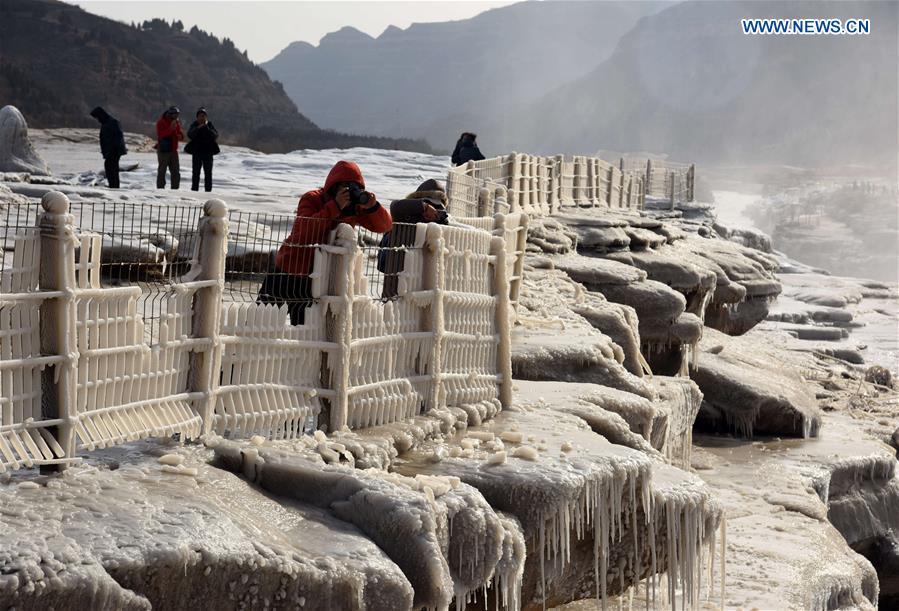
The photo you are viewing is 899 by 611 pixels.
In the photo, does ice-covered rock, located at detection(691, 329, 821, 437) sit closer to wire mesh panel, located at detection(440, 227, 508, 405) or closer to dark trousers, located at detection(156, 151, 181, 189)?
dark trousers, located at detection(156, 151, 181, 189)

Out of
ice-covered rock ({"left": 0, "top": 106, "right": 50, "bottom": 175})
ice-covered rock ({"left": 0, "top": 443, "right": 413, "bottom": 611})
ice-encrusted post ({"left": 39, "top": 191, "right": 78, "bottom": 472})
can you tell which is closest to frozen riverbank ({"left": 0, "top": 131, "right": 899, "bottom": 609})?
ice-covered rock ({"left": 0, "top": 443, "right": 413, "bottom": 611})

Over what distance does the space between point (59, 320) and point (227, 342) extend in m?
1.25

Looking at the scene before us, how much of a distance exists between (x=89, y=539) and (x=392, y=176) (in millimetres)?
22501

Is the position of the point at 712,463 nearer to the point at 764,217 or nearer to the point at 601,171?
the point at 601,171

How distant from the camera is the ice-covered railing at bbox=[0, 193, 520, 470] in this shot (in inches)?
215

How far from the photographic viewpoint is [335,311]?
23.7ft

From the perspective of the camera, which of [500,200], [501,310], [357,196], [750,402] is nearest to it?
[357,196]

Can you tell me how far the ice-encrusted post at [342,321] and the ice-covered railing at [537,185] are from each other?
7.60 meters

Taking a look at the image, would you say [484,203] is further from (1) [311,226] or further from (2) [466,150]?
(1) [311,226]

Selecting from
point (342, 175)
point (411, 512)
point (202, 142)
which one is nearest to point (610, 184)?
point (202, 142)

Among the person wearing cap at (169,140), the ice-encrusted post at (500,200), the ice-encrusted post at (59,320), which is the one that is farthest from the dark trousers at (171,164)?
the ice-encrusted post at (59,320)

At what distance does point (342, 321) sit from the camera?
7223 millimetres

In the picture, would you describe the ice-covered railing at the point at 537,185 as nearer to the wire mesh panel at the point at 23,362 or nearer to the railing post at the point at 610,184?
the railing post at the point at 610,184

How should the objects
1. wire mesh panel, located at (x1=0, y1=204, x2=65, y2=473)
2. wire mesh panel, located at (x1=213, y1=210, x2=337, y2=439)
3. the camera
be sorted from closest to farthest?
wire mesh panel, located at (x1=0, y1=204, x2=65, y2=473)
wire mesh panel, located at (x1=213, y1=210, x2=337, y2=439)
the camera
